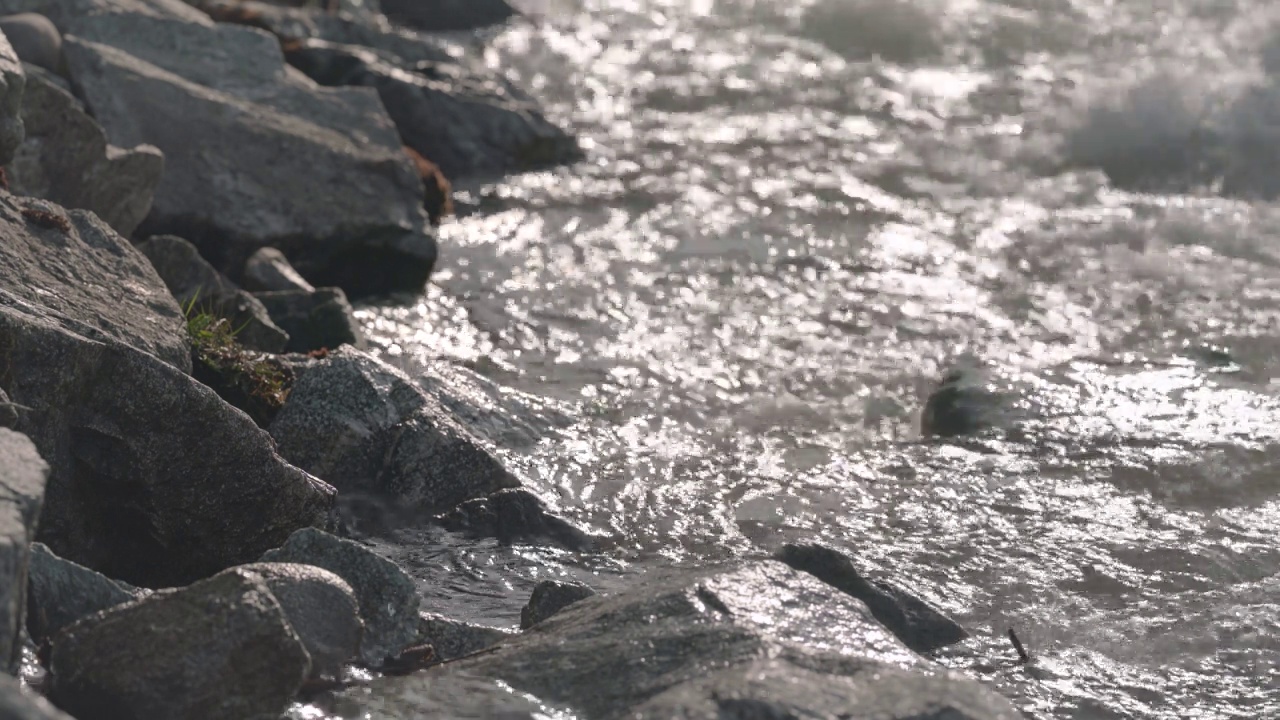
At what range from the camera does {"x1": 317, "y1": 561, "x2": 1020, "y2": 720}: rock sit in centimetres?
393

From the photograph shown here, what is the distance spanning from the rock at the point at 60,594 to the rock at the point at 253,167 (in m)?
5.22

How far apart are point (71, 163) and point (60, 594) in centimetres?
437

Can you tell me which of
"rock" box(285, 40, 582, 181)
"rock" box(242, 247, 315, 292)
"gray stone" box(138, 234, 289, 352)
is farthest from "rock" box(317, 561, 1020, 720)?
"rock" box(285, 40, 582, 181)

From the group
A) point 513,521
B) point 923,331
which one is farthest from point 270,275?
point 923,331

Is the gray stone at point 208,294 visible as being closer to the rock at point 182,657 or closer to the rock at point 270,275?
the rock at point 270,275

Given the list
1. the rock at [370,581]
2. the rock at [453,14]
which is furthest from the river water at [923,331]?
the rock at [453,14]

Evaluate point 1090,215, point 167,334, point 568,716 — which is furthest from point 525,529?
point 1090,215

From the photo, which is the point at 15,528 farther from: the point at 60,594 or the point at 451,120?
the point at 451,120

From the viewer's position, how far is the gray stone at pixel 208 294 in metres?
7.71

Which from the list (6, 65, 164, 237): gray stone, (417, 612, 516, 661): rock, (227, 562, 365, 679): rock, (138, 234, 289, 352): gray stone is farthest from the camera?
(6, 65, 164, 237): gray stone

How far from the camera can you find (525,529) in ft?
20.9

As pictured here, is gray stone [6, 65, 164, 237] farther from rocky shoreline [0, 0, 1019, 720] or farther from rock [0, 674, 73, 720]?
rock [0, 674, 73, 720]

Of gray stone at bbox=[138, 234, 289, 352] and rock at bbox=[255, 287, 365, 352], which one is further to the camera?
rock at bbox=[255, 287, 365, 352]

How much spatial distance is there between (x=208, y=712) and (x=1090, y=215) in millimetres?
9160
